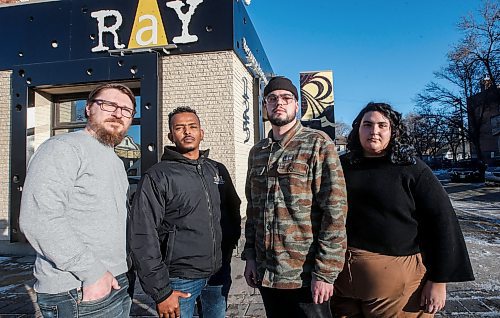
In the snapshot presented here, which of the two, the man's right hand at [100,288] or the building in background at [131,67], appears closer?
the man's right hand at [100,288]

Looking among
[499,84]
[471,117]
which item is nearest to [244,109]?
[499,84]

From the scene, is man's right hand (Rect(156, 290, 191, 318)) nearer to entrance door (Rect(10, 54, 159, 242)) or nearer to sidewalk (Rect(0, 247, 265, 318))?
sidewalk (Rect(0, 247, 265, 318))

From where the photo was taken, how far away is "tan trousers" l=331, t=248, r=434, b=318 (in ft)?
6.62

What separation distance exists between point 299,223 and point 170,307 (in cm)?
95

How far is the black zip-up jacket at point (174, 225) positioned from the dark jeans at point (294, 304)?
0.47 metres

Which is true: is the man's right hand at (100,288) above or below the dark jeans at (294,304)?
above

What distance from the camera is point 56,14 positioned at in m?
6.58

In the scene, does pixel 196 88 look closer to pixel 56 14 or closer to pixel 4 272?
pixel 56 14

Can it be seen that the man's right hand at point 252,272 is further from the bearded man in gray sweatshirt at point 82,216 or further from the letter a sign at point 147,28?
the letter a sign at point 147,28

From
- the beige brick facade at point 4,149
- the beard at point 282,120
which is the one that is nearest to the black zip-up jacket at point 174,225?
the beard at point 282,120

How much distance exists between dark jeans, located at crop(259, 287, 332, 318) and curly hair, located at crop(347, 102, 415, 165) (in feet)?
3.04

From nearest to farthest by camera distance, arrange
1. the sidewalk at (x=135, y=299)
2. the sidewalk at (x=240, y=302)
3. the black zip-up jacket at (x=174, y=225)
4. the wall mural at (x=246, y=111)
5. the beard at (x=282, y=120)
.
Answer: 1. the black zip-up jacket at (x=174, y=225)
2. the beard at (x=282, y=120)
3. the sidewalk at (x=240, y=302)
4. the sidewalk at (x=135, y=299)
5. the wall mural at (x=246, y=111)

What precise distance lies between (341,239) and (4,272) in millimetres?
5951

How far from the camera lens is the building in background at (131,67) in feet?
20.3
